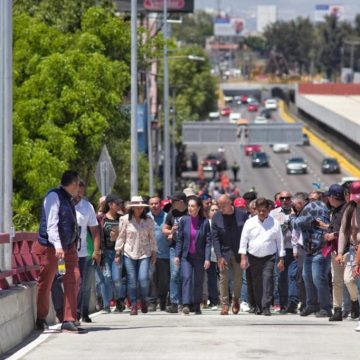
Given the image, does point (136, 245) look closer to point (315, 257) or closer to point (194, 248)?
point (194, 248)

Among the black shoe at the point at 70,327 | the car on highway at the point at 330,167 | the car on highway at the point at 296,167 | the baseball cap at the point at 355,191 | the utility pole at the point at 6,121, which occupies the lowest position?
the car on highway at the point at 296,167

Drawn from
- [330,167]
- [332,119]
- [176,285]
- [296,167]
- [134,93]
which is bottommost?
[296,167]

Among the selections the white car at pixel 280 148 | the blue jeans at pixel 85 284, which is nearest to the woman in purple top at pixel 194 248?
the blue jeans at pixel 85 284

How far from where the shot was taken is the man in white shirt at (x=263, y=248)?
834 inches

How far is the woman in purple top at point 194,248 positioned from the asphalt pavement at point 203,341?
6.91 ft

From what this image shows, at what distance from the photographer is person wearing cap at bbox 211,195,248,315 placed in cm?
2173

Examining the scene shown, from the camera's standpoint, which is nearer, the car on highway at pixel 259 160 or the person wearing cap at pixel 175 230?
the person wearing cap at pixel 175 230

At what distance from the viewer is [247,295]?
22.6 meters

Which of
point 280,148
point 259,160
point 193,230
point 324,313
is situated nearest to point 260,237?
point 193,230

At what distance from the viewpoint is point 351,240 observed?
18625mm

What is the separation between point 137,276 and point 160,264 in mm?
1684

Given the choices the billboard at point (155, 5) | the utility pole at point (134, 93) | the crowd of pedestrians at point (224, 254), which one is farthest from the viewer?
the billboard at point (155, 5)

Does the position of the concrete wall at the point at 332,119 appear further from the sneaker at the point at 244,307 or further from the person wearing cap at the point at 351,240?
the person wearing cap at the point at 351,240

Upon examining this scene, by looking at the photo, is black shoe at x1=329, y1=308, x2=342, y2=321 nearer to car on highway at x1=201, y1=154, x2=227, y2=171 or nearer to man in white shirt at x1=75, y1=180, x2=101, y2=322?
man in white shirt at x1=75, y1=180, x2=101, y2=322
